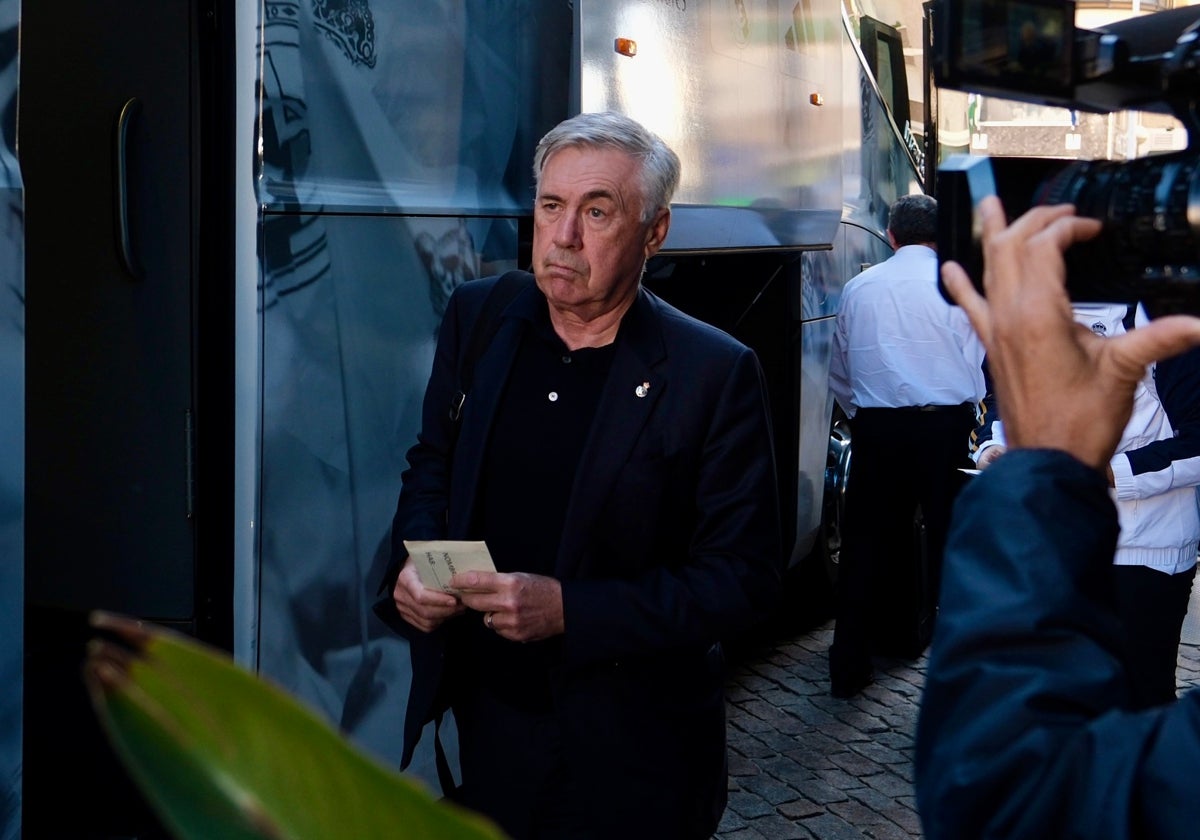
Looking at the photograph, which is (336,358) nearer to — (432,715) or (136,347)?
(136,347)

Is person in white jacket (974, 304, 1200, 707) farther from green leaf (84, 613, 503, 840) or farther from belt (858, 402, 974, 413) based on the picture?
green leaf (84, 613, 503, 840)

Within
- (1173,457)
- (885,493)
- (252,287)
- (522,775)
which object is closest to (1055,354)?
(522,775)

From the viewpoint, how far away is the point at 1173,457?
3561 mm

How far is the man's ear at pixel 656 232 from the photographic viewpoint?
2.92 metres

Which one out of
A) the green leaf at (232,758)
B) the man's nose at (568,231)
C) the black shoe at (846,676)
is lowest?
the black shoe at (846,676)

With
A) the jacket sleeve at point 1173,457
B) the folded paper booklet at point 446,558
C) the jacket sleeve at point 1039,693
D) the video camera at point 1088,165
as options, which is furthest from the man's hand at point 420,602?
the jacket sleeve at point 1173,457

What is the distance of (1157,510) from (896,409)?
2.36 metres

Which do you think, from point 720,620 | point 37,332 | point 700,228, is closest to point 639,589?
point 720,620

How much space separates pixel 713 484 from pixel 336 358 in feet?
3.36

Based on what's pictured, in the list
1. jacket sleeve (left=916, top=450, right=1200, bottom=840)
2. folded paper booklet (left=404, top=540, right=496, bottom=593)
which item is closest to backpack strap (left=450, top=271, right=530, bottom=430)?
folded paper booklet (left=404, top=540, right=496, bottom=593)

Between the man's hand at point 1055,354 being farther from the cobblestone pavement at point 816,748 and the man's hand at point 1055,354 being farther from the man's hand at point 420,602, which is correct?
the cobblestone pavement at point 816,748

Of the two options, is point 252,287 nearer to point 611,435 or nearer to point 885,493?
point 611,435

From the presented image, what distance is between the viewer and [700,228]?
4578mm

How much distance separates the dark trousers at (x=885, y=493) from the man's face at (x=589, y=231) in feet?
10.8
